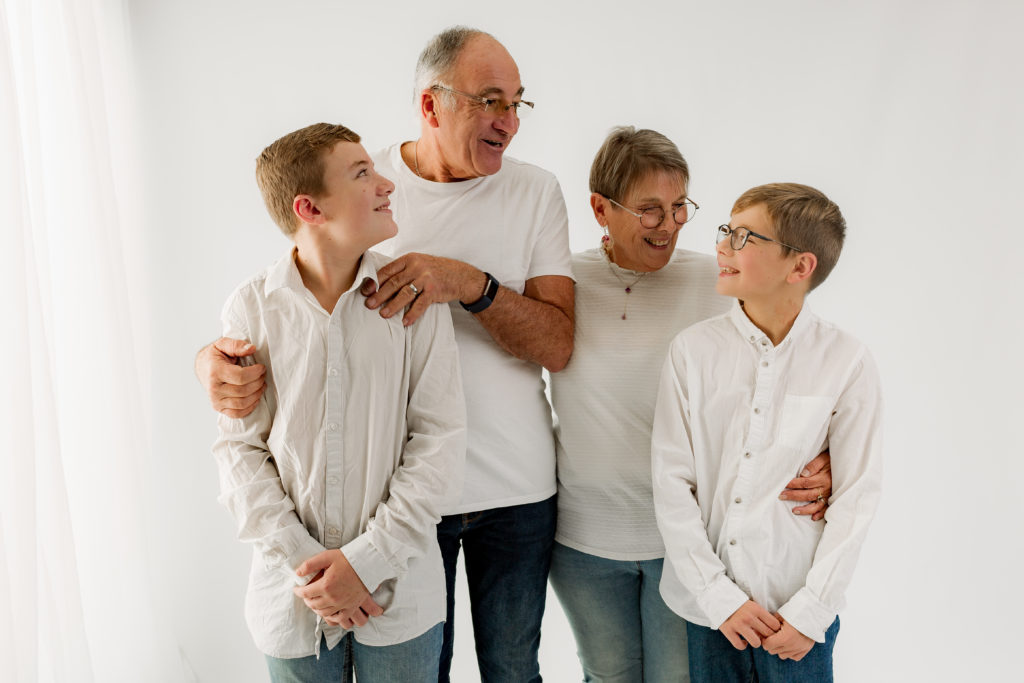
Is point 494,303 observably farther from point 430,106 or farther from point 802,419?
point 802,419

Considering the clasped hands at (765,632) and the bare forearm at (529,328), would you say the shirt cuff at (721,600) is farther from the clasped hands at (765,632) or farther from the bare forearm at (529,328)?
the bare forearm at (529,328)

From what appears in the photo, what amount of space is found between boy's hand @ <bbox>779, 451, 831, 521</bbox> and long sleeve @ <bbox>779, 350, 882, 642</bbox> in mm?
17

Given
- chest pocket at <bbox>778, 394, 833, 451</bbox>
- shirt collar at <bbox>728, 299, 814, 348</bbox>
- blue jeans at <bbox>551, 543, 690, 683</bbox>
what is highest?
shirt collar at <bbox>728, 299, 814, 348</bbox>

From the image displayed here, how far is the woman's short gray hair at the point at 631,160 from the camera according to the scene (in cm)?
184

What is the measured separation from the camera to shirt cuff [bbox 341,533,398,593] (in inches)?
59.4

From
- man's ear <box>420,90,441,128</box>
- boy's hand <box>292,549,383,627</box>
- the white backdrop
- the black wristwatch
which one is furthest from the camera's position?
the white backdrop

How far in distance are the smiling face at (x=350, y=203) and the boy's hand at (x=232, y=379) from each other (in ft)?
0.91

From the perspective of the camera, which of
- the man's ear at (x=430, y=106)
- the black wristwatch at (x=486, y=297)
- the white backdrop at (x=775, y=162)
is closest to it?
the black wristwatch at (x=486, y=297)

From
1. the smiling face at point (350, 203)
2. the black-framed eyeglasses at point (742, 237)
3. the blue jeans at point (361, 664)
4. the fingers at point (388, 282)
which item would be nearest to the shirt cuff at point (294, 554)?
the blue jeans at point (361, 664)

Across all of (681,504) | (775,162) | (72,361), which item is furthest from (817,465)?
(72,361)

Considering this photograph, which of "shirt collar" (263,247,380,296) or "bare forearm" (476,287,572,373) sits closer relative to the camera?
"shirt collar" (263,247,380,296)

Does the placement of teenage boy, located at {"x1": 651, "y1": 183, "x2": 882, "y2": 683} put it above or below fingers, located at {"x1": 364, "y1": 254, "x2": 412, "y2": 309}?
below

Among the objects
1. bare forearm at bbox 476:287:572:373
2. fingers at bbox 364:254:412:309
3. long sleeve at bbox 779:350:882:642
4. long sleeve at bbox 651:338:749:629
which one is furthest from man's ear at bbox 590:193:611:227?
long sleeve at bbox 779:350:882:642

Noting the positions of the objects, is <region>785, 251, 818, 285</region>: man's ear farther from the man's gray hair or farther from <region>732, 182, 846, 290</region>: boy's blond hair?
the man's gray hair
